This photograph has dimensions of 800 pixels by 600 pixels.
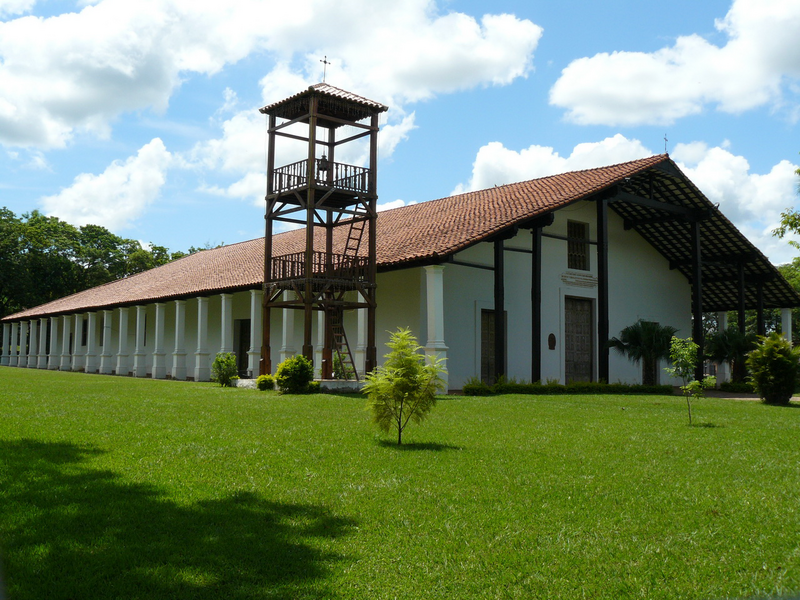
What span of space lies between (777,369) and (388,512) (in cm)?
1298

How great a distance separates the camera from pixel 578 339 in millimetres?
23078

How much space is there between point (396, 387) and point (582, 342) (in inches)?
624

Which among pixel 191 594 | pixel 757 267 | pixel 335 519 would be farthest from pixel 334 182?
pixel 757 267

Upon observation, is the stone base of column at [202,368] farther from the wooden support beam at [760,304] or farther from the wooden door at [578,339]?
the wooden support beam at [760,304]

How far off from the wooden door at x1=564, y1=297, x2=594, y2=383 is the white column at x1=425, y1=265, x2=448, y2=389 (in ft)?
22.8

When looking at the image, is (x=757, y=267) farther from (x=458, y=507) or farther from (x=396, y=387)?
(x=458, y=507)

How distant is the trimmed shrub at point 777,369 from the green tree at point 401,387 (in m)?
10.1

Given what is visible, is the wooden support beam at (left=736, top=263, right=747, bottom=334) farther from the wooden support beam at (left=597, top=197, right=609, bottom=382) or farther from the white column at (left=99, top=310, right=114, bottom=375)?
the white column at (left=99, top=310, right=114, bottom=375)

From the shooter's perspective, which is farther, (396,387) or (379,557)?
(396,387)

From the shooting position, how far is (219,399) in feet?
46.3

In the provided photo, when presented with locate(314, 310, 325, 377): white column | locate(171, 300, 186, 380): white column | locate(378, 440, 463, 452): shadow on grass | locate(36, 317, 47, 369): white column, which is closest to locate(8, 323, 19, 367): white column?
locate(36, 317, 47, 369): white column

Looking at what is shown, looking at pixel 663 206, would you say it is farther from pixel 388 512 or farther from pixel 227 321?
pixel 388 512

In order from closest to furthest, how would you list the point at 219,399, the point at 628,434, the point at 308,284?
the point at 628,434, the point at 219,399, the point at 308,284

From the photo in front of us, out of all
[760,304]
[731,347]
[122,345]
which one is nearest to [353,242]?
[731,347]
